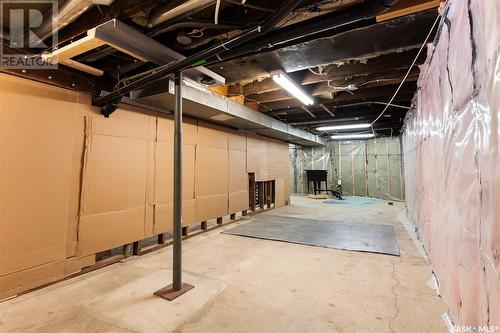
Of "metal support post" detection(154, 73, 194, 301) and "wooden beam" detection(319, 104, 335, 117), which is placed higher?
"wooden beam" detection(319, 104, 335, 117)

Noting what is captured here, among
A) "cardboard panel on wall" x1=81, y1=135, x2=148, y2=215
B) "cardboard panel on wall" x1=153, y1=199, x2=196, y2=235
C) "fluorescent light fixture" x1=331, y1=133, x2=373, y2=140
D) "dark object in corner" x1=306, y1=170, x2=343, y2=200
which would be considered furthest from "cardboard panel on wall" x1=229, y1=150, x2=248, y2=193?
"dark object in corner" x1=306, y1=170, x2=343, y2=200

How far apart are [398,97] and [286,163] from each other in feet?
13.0

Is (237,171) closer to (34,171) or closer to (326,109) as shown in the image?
(326,109)

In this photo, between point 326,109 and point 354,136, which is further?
point 354,136

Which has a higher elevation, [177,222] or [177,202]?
[177,202]

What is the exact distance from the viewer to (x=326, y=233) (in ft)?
13.4

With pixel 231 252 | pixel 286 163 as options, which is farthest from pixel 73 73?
pixel 286 163

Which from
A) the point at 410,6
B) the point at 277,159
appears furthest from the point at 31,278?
the point at 277,159

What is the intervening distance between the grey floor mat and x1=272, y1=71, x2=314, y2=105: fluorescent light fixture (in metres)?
2.19

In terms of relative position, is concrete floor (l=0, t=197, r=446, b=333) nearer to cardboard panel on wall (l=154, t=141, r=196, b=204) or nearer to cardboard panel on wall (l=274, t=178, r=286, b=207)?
cardboard panel on wall (l=154, t=141, r=196, b=204)

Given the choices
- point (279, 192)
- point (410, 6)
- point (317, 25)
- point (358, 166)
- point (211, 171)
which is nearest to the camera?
point (317, 25)

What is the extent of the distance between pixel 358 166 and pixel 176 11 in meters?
8.91

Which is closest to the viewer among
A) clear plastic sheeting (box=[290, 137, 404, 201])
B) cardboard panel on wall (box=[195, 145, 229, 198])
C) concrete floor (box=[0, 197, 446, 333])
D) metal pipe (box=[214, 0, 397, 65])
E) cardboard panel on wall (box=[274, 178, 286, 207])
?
metal pipe (box=[214, 0, 397, 65])

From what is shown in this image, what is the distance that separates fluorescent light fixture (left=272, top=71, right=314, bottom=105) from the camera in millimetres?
2764
